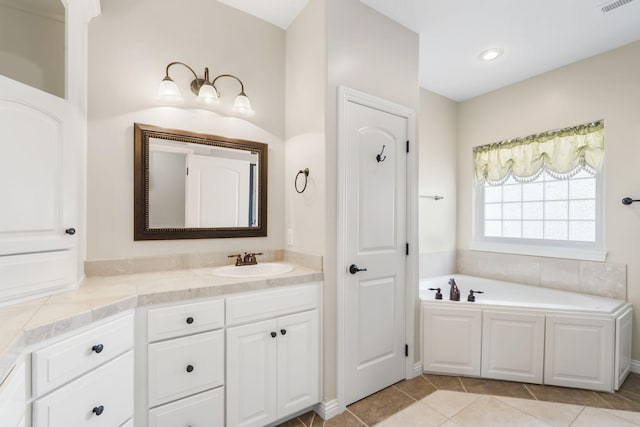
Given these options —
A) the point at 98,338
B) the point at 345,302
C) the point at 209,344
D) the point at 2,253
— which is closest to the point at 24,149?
the point at 2,253

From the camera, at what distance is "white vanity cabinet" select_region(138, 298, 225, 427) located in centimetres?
138

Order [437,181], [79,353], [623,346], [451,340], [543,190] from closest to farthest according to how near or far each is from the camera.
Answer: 1. [79,353]
2. [623,346]
3. [451,340]
4. [543,190]
5. [437,181]

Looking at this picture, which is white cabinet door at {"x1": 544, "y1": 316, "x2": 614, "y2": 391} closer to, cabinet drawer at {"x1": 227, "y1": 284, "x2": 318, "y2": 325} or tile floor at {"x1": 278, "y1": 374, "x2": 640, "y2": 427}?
tile floor at {"x1": 278, "y1": 374, "x2": 640, "y2": 427}

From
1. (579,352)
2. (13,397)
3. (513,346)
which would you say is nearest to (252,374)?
(13,397)

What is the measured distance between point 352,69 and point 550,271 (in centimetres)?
272

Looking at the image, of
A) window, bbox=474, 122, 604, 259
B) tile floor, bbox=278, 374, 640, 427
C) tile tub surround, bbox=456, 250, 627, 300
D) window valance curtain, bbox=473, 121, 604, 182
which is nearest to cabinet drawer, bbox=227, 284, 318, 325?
tile floor, bbox=278, 374, 640, 427

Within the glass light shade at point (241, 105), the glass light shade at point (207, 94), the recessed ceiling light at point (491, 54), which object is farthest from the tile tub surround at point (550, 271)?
the glass light shade at point (207, 94)

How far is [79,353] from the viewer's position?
1104mm

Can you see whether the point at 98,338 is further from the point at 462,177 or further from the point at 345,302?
the point at 462,177

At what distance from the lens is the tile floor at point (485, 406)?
184 centimetres

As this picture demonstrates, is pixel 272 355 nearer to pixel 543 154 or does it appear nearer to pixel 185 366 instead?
pixel 185 366

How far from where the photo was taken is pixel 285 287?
1754mm

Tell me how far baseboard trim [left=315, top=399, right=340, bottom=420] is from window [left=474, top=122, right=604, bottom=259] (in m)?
2.53

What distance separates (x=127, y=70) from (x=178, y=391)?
6.08 feet
